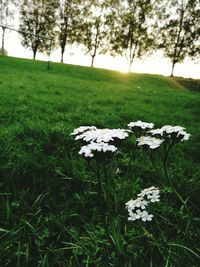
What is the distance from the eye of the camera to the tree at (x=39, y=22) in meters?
43.8

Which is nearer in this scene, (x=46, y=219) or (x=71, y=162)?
(x=46, y=219)

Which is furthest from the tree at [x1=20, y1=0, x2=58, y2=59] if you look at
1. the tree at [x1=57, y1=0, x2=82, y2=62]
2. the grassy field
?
the grassy field

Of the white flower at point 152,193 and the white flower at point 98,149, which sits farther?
the white flower at point 152,193

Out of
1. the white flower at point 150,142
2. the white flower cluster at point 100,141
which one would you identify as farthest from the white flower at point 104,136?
the white flower at point 150,142

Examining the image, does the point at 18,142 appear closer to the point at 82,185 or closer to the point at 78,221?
the point at 82,185

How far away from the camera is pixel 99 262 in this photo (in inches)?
88.0

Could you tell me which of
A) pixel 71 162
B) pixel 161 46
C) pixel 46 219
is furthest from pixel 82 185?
pixel 161 46

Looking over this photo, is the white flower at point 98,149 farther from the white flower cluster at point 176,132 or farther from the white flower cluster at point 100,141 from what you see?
the white flower cluster at point 176,132

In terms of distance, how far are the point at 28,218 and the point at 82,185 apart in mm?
855

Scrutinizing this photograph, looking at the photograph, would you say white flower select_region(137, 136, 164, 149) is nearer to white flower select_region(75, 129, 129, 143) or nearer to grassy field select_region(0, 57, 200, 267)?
white flower select_region(75, 129, 129, 143)

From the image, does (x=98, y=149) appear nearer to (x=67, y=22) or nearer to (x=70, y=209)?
(x=70, y=209)

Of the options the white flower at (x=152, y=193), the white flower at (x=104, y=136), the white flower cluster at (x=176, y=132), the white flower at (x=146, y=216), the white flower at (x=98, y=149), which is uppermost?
the white flower cluster at (x=176, y=132)

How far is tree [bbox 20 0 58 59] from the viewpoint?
1722 inches

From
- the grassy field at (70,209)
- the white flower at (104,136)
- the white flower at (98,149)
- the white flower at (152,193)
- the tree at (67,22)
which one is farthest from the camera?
the tree at (67,22)
